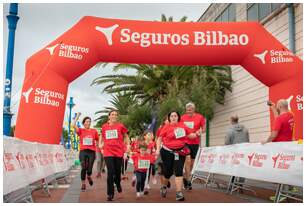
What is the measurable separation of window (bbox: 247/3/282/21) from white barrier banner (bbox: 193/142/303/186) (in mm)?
9748

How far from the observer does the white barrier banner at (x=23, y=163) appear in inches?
237

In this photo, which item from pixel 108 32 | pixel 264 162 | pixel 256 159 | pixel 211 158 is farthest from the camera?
pixel 108 32

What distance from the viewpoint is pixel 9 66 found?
10.3 m

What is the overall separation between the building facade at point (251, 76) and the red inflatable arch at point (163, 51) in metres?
3.81

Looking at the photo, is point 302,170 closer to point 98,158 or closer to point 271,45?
point 271,45

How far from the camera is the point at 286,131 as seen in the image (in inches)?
294

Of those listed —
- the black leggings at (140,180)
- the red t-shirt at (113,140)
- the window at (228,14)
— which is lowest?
the black leggings at (140,180)

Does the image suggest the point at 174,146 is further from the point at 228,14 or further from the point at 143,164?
the point at 228,14

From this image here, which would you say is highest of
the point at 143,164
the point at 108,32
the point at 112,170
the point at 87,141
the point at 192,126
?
the point at 108,32

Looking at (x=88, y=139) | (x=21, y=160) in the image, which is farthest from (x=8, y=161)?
(x=88, y=139)

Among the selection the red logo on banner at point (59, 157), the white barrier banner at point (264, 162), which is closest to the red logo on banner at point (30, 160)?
the red logo on banner at point (59, 157)

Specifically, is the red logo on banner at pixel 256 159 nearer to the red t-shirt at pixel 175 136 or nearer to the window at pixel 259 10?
the red t-shirt at pixel 175 136

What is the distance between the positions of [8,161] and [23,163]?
885 mm

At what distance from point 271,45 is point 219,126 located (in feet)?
44.2
